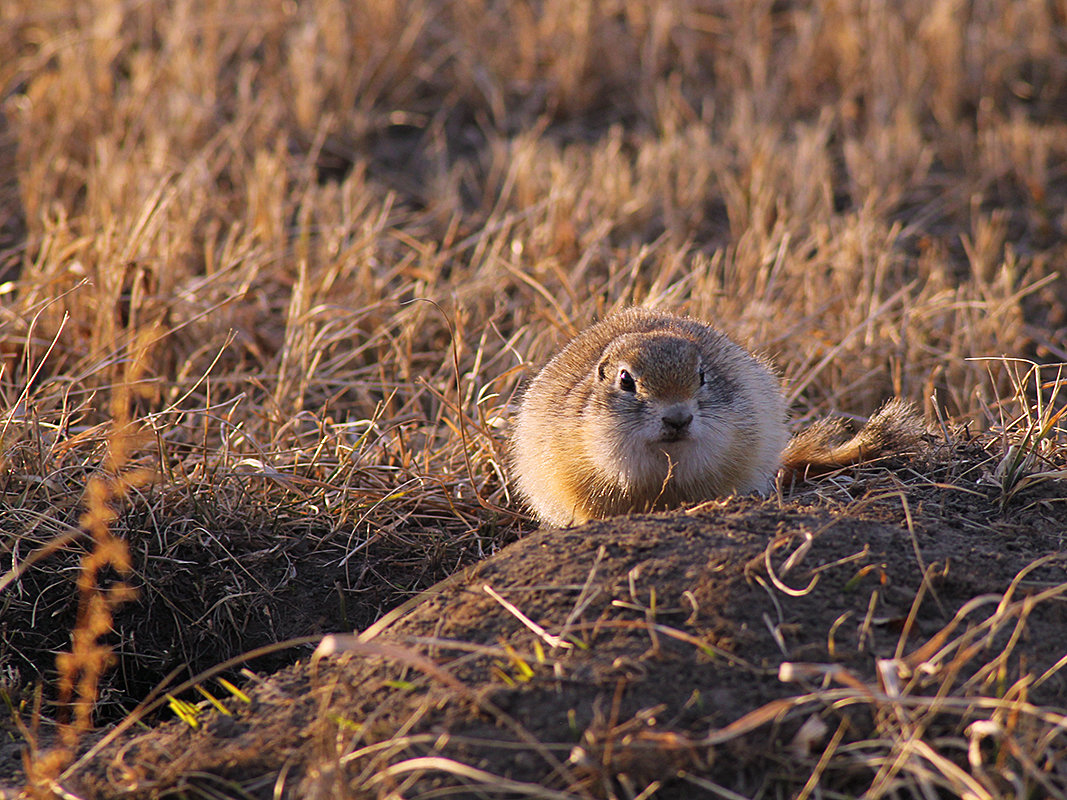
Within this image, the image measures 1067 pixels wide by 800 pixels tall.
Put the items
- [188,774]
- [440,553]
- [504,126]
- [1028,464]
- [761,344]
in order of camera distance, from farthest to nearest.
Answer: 1. [504,126]
2. [761,344]
3. [440,553]
4. [1028,464]
5. [188,774]

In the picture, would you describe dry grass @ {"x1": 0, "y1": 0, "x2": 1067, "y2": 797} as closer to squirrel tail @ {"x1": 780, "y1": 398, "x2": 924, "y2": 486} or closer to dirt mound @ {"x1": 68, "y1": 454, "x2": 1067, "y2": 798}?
squirrel tail @ {"x1": 780, "y1": 398, "x2": 924, "y2": 486}

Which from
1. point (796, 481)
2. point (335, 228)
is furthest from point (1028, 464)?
point (335, 228)

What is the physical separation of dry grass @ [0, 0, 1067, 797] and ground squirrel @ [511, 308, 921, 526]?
1.12ft

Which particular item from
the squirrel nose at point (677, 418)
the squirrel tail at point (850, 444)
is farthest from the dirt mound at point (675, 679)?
the squirrel tail at point (850, 444)

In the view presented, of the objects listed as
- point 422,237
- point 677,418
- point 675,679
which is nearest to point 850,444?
point 677,418

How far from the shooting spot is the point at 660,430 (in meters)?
3.52

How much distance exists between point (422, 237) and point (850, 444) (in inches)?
125

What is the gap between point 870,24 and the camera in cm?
775

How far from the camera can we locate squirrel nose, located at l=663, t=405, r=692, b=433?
3.47m

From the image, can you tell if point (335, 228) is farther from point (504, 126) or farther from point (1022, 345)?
point (1022, 345)

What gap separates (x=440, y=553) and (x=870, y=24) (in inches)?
218

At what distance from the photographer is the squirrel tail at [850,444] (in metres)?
3.94

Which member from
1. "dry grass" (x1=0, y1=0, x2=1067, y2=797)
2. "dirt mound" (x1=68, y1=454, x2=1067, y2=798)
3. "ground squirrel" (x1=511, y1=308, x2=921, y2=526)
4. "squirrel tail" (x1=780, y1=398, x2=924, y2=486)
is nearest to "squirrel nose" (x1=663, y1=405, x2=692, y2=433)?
"ground squirrel" (x1=511, y1=308, x2=921, y2=526)

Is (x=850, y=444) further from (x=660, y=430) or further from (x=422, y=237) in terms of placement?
(x=422, y=237)
